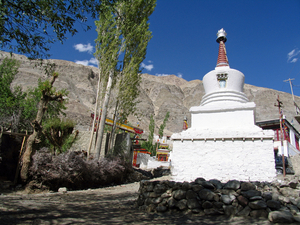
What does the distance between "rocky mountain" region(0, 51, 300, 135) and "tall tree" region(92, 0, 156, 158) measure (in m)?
39.9

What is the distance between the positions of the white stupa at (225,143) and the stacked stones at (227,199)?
195 cm

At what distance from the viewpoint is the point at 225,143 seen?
7590 mm

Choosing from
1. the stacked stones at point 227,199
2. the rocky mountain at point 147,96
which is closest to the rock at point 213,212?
the stacked stones at point 227,199

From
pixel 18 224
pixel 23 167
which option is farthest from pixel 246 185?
pixel 23 167

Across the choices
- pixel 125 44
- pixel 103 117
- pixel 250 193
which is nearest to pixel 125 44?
pixel 125 44

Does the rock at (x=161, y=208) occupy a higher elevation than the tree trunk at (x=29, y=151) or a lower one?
lower

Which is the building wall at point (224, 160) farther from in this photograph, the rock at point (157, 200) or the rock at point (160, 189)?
the rock at point (157, 200)

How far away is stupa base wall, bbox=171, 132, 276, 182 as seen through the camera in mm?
7020

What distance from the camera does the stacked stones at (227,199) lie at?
4144mm

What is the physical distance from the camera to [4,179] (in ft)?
31.6

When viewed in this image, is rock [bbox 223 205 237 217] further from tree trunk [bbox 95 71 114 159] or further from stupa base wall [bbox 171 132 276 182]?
tree trunk [bbox 95 71 114 159]

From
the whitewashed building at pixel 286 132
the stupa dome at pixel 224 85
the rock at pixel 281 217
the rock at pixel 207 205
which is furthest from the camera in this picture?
the whitewashed building at pixel 286 132

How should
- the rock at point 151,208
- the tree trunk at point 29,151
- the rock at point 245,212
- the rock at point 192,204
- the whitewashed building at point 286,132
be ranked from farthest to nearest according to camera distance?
the whitewashed building at point 286,132 → the tree trunk at point 29,151 → the rock at point 151,208 → the rock at point 192,204 → the rock at point 245,212

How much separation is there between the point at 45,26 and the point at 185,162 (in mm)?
6368
